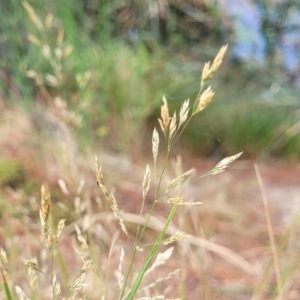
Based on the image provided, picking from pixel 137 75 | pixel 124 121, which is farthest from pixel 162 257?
pixel 137 75

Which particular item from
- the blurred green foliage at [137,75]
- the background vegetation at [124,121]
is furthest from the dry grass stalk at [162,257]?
the blurred green foliage at [137,75]

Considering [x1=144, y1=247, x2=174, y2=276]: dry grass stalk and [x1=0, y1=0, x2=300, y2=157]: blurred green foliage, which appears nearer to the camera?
[x1=144, y1=247, x2=174, y2=276]: dry grass stalk

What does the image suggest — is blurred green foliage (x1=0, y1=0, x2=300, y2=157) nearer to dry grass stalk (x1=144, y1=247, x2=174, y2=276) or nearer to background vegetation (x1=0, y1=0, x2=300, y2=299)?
background vegetation (x1=0, y1=0, x2=300, y2=299)

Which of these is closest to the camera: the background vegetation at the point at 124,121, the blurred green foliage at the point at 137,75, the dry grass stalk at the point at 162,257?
the dry grass stalk at the point at 162,257

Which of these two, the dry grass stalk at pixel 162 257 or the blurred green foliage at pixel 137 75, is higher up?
the dry grass stalk at pixel 162 257

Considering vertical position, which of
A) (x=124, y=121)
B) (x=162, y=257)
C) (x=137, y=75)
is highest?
(x=162, y=257)

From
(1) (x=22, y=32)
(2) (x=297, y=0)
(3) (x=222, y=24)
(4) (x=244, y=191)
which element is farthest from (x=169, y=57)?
(4) (x=244, y=191)

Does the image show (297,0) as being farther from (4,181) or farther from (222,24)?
(4,181)

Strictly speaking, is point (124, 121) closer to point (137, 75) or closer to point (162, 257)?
point (137, 75)

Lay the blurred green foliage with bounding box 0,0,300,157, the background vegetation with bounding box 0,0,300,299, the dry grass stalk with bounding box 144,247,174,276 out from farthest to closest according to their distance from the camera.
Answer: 1. the blurred green foliage with bounding box 0,0,300,157
2. the background vegetation with bounding box 0,0,300,299
3. the dry grass stalk with bounding box 144,247,174,276

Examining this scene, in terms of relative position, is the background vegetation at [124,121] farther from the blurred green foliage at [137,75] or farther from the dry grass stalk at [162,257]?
the dry grass stalk at [162,257]

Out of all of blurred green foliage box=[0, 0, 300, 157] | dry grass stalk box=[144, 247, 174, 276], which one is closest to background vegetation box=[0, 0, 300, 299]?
blurred green foliage box=[0, 0, 300, 157]
